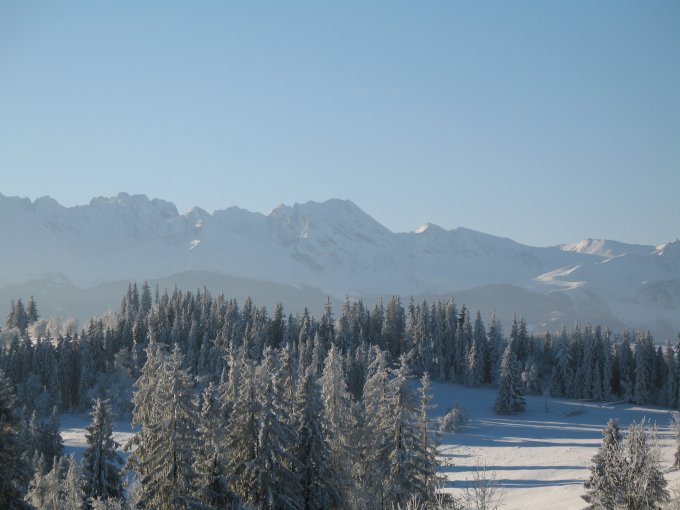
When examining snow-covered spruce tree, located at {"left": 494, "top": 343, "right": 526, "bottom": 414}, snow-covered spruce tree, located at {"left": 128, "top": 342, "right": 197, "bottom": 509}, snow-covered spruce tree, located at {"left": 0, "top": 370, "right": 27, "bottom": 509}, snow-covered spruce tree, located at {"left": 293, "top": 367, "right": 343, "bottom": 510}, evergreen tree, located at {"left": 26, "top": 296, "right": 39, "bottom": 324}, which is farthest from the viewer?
evergreen tree, located at {"left": 26, "top": 296, "right": 39, "bottom": 324}

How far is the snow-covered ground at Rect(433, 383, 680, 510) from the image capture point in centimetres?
6075

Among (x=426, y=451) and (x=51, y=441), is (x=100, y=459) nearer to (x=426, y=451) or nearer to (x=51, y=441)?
(x=426, y=451)

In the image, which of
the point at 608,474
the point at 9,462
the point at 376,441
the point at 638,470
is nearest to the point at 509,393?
the point at 376,441

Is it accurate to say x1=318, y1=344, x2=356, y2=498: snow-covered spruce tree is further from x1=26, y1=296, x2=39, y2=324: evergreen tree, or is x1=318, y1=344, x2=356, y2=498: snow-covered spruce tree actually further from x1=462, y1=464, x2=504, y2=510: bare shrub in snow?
x1=26, y1=296, x2=39, y2=324: evergreen tree

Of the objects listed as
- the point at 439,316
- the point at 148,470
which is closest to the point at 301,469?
the point at 148,470

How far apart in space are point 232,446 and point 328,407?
8.55 metres

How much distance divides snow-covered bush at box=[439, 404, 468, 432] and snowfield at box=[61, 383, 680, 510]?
106cm

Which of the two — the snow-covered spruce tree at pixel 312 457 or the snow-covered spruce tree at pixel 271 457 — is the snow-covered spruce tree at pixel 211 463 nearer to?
the snow-covered spruce tree at pixel 271 457

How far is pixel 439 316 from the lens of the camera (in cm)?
14462

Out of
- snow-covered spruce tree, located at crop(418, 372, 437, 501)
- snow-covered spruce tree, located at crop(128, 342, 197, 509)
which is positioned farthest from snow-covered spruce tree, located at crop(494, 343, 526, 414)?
snow-covered spruce tree, located at crop(128, 342, 197, 509)

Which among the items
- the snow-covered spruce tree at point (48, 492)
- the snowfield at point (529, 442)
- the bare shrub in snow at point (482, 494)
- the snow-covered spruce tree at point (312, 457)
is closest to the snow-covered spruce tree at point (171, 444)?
the snow-covered spruce tree at point (312, 457)

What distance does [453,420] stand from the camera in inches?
3893

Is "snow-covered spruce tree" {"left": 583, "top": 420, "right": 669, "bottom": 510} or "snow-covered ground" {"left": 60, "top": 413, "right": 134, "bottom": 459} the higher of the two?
"snow-covered spruce tree" {"left": 583, "top": 420, "right": 669, "bottom": 510}

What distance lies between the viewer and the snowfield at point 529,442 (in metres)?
61.4
